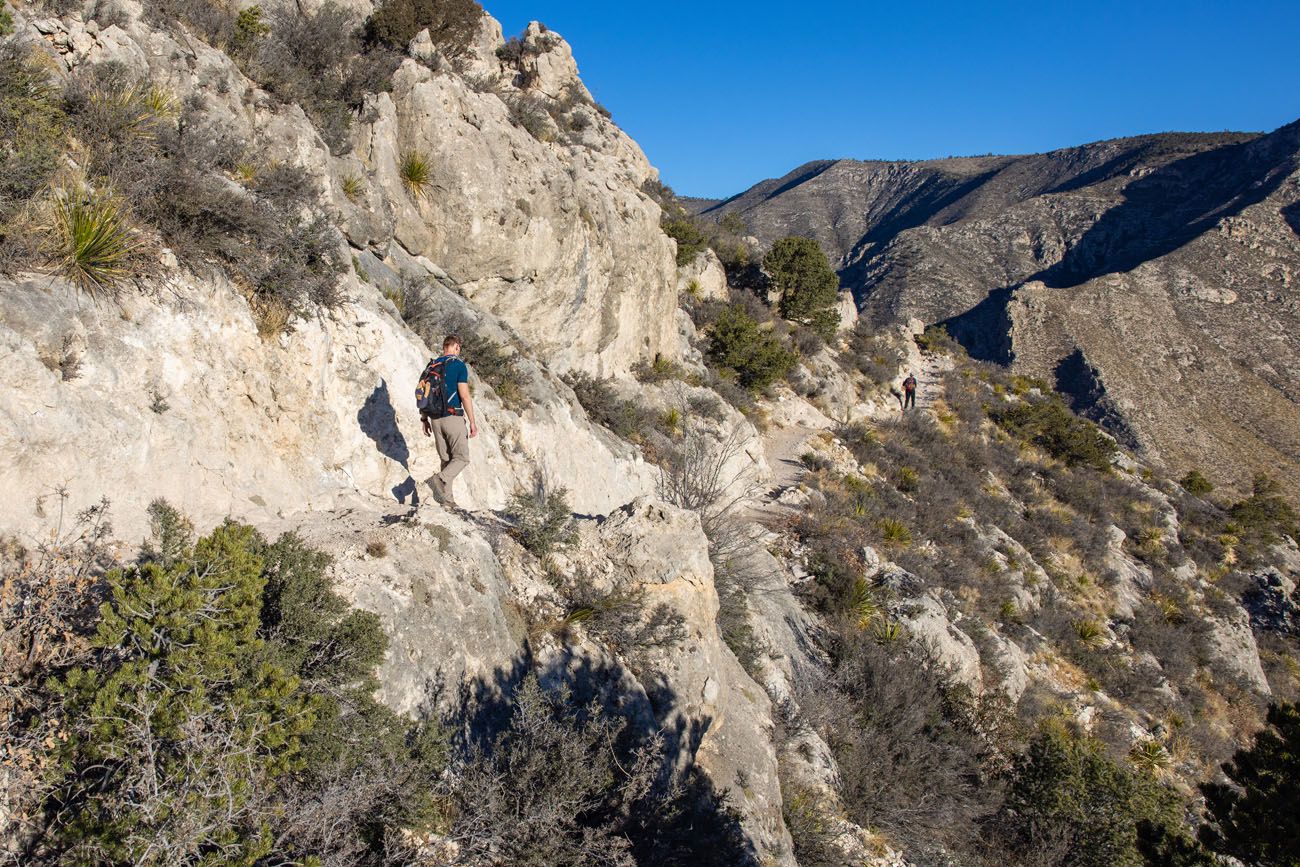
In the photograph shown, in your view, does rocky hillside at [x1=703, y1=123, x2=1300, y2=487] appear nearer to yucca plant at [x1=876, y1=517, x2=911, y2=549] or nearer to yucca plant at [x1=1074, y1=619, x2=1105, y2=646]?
yucca plant at [x1=1074, y1=619, x2=1105, y2=646]

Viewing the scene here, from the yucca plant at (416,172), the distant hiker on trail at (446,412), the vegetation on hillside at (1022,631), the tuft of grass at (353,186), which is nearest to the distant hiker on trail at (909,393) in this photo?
the vegetation on hillside at (1022,631)

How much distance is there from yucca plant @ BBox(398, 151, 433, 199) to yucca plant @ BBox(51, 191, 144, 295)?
580 cm

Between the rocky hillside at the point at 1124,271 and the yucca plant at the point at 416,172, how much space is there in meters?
26.2

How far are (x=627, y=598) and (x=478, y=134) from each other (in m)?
8.59

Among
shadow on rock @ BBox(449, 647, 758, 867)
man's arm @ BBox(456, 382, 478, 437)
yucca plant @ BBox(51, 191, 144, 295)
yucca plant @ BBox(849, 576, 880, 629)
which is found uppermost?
yucca plant @ BBox(51, 191, 144, 295)

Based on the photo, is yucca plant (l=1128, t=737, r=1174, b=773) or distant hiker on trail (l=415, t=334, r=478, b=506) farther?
yucca plant (l=1128, t=737, r=1174, b=773)

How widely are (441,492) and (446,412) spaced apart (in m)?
0.75

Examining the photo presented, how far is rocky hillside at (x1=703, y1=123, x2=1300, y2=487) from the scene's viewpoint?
125ft

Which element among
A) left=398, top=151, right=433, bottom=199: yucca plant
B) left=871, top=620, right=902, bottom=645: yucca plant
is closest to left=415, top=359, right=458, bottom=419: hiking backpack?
left=398, top=151, right=433, bottom=199: yucca plant

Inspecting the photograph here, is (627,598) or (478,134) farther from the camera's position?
(478,134)

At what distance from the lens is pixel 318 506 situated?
5023 millimetres

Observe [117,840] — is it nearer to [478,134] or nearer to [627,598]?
[627,598]

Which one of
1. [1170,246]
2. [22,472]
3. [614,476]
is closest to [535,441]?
[614,476]

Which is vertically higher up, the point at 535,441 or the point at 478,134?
the point at 478,134
